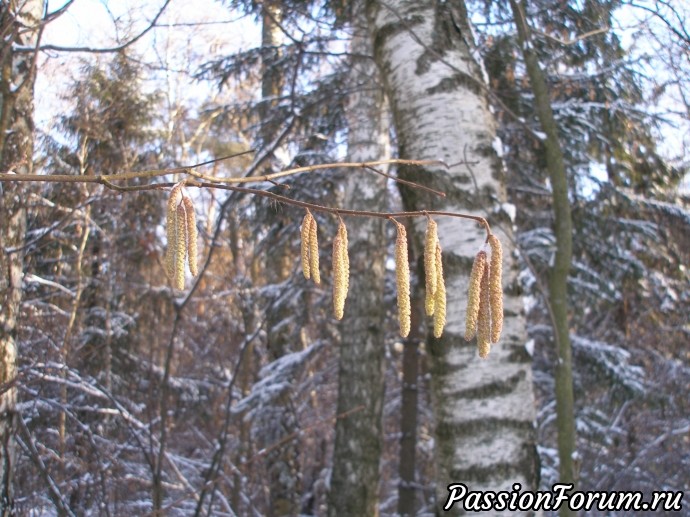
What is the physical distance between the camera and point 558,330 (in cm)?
319

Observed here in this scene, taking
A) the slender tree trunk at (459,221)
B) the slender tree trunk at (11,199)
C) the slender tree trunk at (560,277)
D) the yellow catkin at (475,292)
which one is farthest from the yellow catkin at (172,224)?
the slender tree trunk at (560,277)

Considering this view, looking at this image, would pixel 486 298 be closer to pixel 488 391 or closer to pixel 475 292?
pixel 475 292

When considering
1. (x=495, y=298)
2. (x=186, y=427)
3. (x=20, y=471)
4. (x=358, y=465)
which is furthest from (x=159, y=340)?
(x=495, y=298)

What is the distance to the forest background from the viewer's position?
8.48ft

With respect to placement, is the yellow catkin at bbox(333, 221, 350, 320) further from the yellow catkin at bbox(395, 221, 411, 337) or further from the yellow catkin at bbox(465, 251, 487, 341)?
the yellow catkin at bbox(465, 251, 487, 341)

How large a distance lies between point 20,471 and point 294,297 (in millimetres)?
3247

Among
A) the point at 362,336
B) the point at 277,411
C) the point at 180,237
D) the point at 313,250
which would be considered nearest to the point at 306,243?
the point at 313,250

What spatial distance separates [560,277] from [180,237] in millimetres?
2769

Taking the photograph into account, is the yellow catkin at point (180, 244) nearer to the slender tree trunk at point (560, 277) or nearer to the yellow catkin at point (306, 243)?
the yellow catkin at point (306, 243)

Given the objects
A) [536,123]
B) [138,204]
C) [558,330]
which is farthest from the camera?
[138,204]

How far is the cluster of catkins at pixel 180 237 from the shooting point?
3.00 ft

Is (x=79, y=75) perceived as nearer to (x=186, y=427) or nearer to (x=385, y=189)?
(x=385, y=189)

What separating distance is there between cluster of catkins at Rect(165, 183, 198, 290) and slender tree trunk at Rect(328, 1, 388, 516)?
14.1 ft

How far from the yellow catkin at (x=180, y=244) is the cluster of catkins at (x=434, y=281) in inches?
7.3
